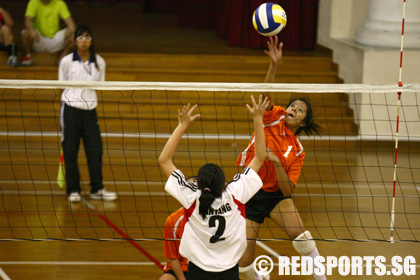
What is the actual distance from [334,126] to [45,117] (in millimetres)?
4390

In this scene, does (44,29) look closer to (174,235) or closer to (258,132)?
(174,235)

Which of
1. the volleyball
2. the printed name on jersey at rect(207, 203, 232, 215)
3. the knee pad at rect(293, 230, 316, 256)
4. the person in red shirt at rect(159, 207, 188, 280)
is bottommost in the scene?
the knee pad at rect(293, 230, 316, 256)

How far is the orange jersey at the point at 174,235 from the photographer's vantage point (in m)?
4.13

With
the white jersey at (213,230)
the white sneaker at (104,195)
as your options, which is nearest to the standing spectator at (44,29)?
the white sneaker at (104,195)

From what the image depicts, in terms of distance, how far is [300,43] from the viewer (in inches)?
463

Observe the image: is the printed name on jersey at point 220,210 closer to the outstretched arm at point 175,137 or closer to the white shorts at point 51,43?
the outstretched arm at point 175,137

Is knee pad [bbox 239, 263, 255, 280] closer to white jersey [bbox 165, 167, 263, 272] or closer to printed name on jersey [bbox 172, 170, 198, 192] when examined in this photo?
white jersey [bbox 165, 167, 263, 272]

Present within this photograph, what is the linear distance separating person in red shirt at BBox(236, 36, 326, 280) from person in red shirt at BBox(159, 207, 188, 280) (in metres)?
0.63

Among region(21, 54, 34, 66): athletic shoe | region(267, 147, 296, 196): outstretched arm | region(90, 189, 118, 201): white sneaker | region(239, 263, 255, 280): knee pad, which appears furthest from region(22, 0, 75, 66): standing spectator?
region(239, 263, 255, 280): knee pad

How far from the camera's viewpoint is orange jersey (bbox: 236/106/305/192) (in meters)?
4.81

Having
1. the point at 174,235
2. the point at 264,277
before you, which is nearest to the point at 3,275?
the point at 174,235

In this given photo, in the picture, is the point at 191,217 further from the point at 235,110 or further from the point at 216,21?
Answer: the point at 216,21

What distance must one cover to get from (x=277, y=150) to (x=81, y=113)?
9.00ft

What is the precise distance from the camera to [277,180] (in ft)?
15.4
